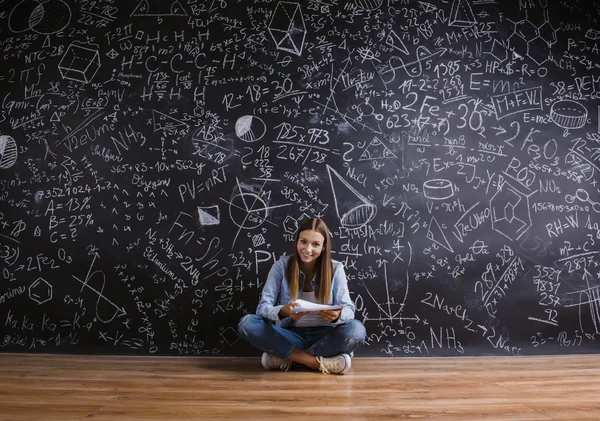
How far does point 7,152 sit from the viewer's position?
3779 mm

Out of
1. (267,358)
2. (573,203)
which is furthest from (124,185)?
(573,203)

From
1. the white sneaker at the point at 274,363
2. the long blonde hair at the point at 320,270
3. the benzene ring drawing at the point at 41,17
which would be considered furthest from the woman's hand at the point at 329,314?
the benzene ring drawing at the point at 41,17

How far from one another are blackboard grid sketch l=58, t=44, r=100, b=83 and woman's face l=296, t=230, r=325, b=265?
7.17ft

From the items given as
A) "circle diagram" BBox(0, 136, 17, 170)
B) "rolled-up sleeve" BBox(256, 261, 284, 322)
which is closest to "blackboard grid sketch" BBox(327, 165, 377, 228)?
"rolled-up sleeve" BBox(256, 261, 284, 322)

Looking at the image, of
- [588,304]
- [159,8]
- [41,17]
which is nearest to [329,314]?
[588,304]

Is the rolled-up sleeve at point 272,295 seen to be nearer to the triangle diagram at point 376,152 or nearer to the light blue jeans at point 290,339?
the light blue jeans at point 290,339

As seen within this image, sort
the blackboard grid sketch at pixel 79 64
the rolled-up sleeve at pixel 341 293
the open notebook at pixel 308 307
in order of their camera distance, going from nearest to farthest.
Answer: the open notebook at pixel 308 307, the rolled-up sleeve at pixel 341 293, the blackboard grid sketch at pixel 79 64

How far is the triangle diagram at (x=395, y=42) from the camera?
3861mm

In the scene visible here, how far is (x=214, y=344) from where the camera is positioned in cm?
351

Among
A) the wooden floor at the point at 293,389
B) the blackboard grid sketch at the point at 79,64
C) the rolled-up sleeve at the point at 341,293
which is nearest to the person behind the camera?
the wooden floor at the point at 293,389

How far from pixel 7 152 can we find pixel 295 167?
2.27 metres

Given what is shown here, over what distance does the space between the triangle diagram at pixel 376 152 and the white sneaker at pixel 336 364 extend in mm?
1546

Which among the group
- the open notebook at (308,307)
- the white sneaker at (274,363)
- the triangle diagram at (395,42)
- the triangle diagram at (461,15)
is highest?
the triangle diagram at (461,15)

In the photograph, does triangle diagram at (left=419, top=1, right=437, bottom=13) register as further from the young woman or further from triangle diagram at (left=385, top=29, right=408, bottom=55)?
the young woman
